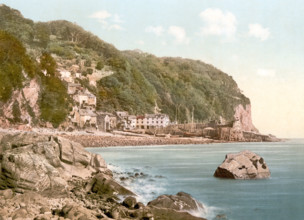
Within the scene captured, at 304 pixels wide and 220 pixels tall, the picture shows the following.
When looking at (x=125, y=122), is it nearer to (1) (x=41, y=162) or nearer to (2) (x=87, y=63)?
(2) (x=87, y=63)

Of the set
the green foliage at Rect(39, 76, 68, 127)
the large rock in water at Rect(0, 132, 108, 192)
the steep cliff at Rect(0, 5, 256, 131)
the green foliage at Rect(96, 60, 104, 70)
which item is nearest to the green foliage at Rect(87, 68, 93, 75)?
the steep cliff at Rect(0, 5, 256, 131)

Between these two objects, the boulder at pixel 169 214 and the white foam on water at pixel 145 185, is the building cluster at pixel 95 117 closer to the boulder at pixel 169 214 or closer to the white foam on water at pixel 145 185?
the white foam on water at pixel 145 185

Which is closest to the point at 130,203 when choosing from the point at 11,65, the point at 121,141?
the point at 121,141

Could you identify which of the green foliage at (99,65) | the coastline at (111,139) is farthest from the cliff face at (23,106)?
the green foliage at (99,65)

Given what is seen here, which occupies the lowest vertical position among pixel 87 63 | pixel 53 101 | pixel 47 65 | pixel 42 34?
pixel 53 101

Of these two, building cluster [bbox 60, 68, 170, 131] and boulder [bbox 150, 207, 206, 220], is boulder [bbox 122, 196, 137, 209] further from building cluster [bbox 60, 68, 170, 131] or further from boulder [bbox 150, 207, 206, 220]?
building cluster [bbox 60, 68, 170, 131]

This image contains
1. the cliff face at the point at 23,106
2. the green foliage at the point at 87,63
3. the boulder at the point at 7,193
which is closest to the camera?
the boulder at the point at 7,193

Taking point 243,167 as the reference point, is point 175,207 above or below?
below

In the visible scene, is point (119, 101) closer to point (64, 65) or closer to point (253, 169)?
point (64, 65)
